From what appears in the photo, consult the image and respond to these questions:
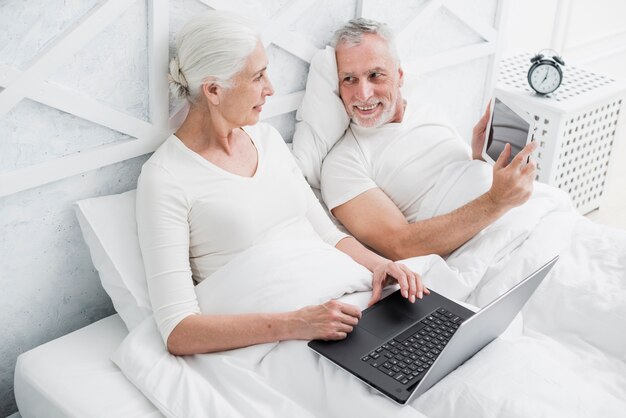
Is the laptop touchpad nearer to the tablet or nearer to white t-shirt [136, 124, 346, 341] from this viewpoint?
white t-shirt [136, 124, 346, 341]

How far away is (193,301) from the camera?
151 cm

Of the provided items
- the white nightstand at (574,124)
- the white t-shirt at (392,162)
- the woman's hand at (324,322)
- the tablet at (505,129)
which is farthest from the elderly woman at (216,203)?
the white nightstand at (574,124)

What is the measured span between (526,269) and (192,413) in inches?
33.9

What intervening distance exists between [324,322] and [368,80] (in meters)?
0.84

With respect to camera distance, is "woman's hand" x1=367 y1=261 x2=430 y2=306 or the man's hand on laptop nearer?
"woman's hand" x1=367 y1=261 x2=430 y2=306

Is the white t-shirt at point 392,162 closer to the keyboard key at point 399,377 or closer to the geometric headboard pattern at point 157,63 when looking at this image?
the geometric headboard pattern at point 157,63

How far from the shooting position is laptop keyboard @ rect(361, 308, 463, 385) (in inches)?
53.8

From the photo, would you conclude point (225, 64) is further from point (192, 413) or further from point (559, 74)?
point (559, 74)

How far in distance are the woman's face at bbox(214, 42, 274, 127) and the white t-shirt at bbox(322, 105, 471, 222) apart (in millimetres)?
399

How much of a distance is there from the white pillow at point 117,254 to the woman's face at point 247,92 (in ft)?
1.07

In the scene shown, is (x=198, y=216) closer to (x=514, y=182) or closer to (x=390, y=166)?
(x=390, y=166)

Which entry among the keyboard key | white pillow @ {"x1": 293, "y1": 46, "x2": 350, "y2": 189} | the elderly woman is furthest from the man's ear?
the keyboard key

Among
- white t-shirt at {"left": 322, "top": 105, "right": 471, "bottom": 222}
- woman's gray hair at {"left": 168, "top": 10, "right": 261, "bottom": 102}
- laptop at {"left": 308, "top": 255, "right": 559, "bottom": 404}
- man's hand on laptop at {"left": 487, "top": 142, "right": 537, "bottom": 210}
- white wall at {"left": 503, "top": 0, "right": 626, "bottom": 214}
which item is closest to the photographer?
laptop at {"left": 308, "top": 255, "right": 559, "bottom": 404}

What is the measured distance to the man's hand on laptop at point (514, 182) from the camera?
1806 millimetres
